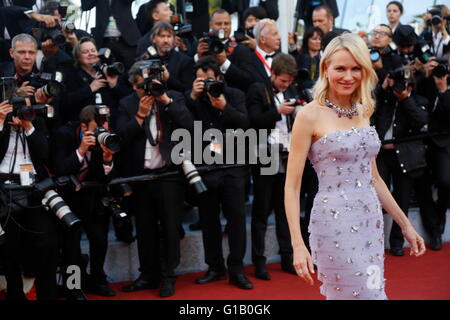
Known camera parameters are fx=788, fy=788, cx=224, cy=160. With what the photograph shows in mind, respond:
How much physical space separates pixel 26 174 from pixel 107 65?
126cm

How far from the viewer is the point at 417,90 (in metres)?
7.38

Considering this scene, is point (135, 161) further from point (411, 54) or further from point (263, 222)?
point (411, 54)

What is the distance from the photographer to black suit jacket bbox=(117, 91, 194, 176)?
5965mm

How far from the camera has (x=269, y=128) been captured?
6430 millimetres

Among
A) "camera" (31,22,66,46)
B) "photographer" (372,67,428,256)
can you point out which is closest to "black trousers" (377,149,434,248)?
"photographer" (372,67,428,256)

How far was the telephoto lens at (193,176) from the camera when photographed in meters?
5.84

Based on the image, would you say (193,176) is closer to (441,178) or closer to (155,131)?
(155,131)

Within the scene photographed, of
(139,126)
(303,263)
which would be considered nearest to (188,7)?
(139,126)

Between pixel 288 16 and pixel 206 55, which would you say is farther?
pixel 288 16

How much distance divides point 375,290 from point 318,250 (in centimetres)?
30

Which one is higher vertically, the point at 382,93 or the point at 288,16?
the point at 288,16

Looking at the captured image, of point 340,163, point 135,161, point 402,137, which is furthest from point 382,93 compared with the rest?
point 340,163

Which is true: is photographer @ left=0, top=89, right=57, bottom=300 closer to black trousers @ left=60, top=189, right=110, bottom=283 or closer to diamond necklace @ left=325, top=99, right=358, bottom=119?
black trousers @ left=60, top=189, right=110, bottom=283
